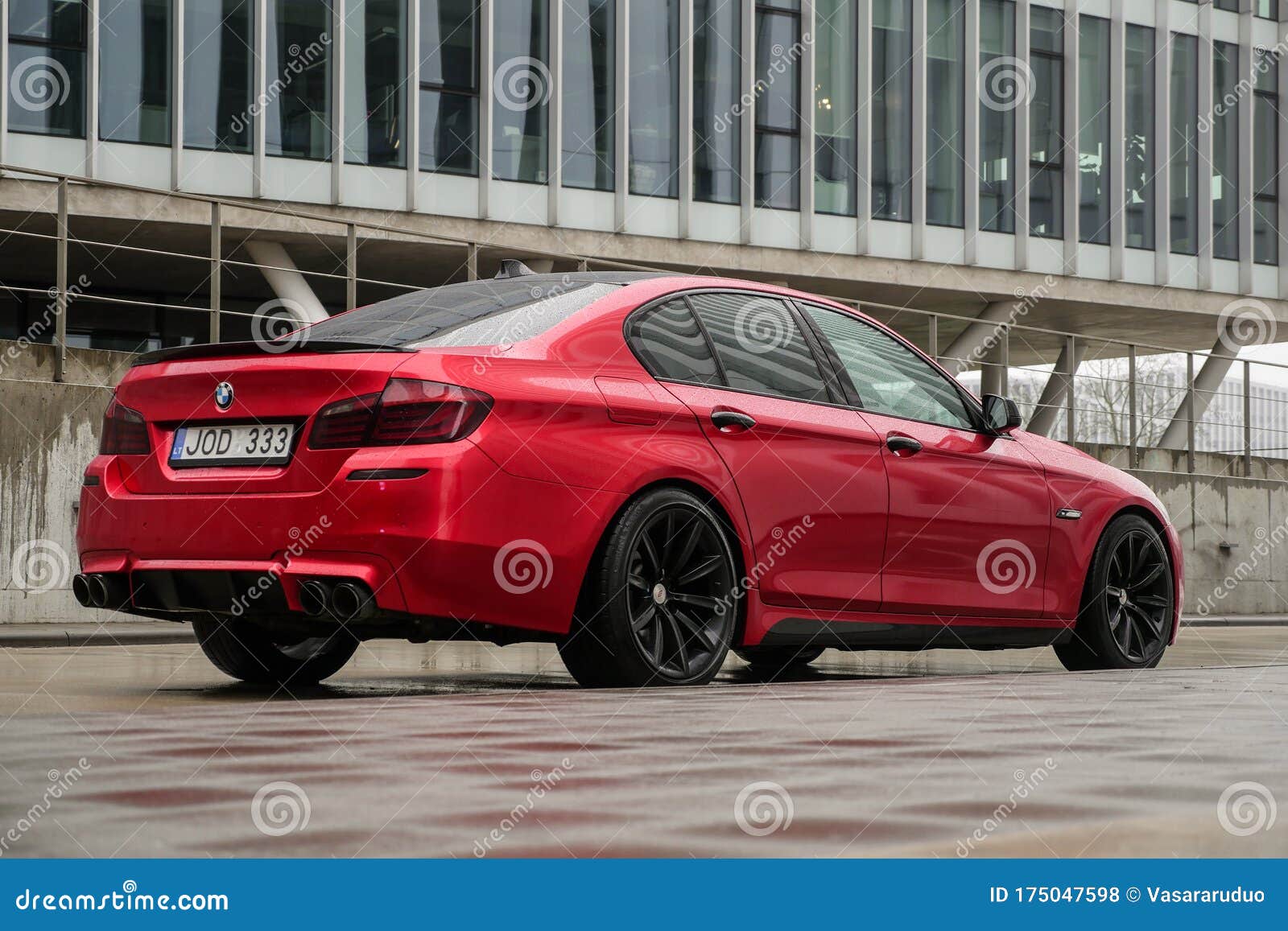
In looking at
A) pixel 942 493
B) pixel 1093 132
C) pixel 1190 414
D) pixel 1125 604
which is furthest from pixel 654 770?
pixel 1093 132

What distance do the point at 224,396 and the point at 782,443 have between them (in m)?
2.02

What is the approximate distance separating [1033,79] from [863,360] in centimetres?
2420

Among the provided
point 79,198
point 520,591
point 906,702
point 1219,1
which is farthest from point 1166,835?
point 1219,1

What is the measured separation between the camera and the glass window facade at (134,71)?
2217cm

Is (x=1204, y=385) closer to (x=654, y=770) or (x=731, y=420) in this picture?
(x=731, y=420)

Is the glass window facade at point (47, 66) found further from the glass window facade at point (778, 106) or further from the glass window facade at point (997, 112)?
the glass window facade at point (997, 112)

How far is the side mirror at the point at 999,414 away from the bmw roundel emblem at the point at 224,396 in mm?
3256

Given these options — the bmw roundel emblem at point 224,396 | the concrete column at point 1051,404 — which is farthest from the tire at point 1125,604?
the concrete column at point 1051,404

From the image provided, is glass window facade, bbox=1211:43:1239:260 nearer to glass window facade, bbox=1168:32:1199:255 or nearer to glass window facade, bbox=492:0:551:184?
glass window facade, bbox=1168:32:1199:255

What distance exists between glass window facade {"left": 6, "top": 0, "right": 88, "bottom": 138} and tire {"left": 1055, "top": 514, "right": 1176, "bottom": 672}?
56.1 ft

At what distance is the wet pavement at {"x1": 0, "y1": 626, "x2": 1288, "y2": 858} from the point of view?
2.79 meters

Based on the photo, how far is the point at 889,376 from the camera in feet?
24.4

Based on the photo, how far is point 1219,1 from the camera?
32.2m

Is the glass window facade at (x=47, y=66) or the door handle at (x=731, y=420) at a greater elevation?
the glass window facade at (x=47, y=66)
